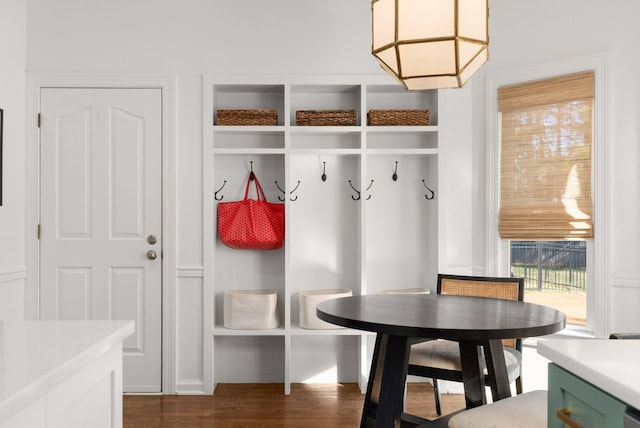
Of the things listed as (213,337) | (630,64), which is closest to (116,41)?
(213,337)

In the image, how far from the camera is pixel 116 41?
3811mm

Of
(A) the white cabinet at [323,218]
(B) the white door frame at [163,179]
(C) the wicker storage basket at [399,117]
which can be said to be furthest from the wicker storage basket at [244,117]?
(C) the wicker storage basket at [399,117]

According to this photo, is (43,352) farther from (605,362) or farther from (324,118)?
(324,118)

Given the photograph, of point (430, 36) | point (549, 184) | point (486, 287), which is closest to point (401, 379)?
point (486, 287)

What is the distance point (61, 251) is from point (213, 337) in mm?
1151

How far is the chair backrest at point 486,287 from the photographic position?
314cm

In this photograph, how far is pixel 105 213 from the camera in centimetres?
380

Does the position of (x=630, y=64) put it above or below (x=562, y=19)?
below

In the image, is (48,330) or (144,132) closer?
(48,330)

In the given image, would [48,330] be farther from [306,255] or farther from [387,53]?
[306,255]

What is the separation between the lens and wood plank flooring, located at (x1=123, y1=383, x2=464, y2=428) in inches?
127

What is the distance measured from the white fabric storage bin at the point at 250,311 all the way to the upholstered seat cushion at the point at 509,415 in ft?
6.98

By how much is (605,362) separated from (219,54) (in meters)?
3.27

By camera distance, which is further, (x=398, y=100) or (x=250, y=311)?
(x=398, y=100)
